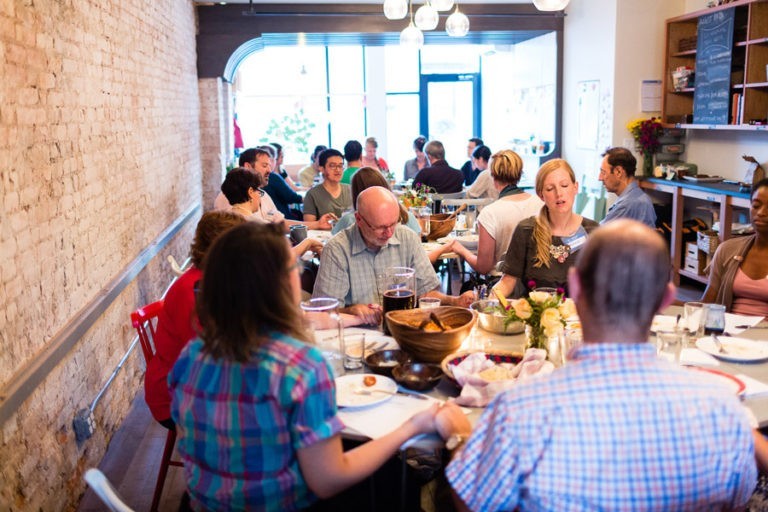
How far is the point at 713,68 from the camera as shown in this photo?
6699mm

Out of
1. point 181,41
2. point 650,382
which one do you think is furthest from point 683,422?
point 181,41

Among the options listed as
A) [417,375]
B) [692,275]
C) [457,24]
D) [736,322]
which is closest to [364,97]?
[457,24]

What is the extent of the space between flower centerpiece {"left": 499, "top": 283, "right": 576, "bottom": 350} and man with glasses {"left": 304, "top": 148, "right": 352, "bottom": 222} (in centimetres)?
412

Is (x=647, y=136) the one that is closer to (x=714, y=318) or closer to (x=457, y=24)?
(x=457, y=24)

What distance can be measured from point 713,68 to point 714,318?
15.9 feet

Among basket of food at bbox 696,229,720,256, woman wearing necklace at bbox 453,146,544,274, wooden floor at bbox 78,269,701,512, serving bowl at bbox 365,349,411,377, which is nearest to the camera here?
serving bowl at bbox 365,349,411,377

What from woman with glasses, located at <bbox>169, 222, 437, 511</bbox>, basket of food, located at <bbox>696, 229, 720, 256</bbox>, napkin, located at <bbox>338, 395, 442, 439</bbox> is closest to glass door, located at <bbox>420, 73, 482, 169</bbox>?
basket of food, located at <bbox>696, 229, 720, 256</bbox>

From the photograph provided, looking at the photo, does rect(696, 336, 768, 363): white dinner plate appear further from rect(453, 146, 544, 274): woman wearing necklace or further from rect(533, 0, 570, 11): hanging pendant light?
rect(533, 0, 570, 11): hanging pendant light

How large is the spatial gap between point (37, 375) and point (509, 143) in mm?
9818

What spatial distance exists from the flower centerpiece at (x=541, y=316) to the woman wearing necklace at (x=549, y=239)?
1.01 meters

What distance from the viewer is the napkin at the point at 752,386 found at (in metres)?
2.12

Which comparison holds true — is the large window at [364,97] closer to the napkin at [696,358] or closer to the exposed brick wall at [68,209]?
the exposed brick wall at [68,209]

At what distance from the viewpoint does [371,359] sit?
94.0 inches

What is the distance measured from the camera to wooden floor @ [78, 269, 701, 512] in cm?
335
